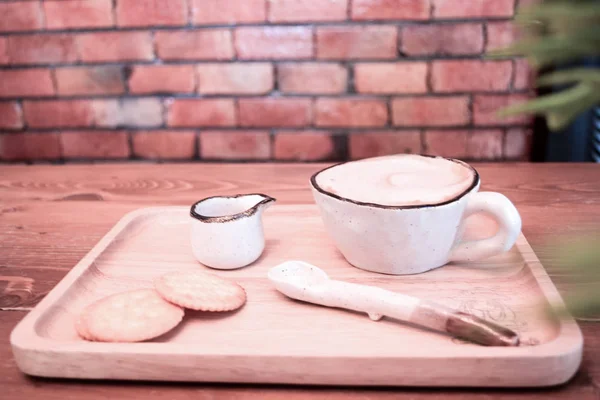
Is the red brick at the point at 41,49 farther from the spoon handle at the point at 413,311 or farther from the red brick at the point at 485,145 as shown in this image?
the spoon handle at the point at 413,311

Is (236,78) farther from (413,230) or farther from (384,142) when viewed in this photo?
(413,230)

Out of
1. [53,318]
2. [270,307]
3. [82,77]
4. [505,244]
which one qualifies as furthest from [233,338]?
[82,77]

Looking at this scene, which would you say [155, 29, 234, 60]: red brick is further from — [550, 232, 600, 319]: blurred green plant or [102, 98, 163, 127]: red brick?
[550, 232, 600, 319]: blurred green plant

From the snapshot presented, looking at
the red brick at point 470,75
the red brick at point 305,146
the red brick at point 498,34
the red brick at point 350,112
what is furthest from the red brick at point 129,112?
the red brick at point 498,34

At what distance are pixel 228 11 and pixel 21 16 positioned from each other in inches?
23.4

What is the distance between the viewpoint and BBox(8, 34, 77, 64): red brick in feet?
5.02

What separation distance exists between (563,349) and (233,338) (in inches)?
11.4

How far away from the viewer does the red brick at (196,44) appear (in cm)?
147

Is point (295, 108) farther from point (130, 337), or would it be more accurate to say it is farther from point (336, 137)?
point (130, 337)

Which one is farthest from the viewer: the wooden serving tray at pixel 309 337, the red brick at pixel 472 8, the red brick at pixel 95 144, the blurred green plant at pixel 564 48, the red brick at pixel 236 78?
the red brick at pixel 95 144

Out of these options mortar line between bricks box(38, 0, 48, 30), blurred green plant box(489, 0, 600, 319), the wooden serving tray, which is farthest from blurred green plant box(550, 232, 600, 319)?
mortar line between bricks box(38, 0, 48, 30)

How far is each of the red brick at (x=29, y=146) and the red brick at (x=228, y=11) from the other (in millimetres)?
583

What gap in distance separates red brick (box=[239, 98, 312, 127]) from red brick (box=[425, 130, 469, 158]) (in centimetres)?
34

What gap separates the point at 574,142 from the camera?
1502 millimetres
